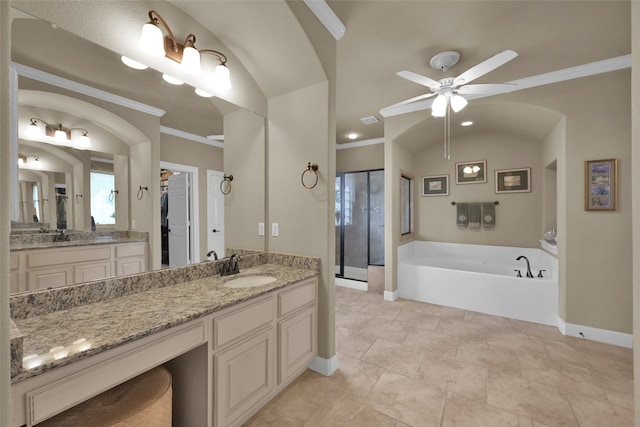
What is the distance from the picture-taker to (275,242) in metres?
2.45

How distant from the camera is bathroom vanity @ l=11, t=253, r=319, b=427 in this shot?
0.89 metres

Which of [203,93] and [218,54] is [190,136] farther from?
[218,54]

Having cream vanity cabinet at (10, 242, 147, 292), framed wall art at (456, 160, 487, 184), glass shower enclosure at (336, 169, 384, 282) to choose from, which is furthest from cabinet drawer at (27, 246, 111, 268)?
framed wall art at (456, 160, 487, 184)

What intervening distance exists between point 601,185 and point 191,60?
388cm

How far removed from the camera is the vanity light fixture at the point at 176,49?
152cm

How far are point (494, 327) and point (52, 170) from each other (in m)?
4.12

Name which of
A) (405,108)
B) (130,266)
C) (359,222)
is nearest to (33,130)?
(130,266)

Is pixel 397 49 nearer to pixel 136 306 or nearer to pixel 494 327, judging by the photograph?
pixel 136 306

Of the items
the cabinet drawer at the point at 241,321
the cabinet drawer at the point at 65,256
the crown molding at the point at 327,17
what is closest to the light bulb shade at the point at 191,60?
the crown molding at the point at 327,17

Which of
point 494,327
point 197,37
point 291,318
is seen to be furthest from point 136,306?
point 494,327

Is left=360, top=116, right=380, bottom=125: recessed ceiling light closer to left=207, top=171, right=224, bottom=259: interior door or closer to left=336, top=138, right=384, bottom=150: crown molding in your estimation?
left=336, top=138, right=384, bottom=150: crown molding

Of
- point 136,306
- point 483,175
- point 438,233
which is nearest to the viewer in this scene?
point 136,306

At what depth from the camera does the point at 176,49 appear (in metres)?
1.72

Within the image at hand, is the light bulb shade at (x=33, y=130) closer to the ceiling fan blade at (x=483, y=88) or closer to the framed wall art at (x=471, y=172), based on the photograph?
the ceiling fan blade at (x=483, y=88)
